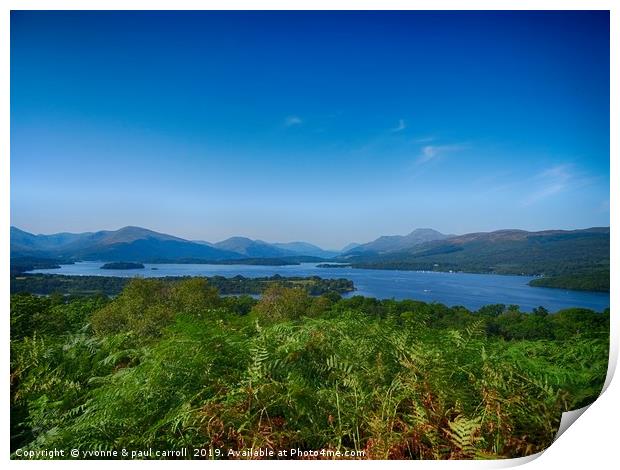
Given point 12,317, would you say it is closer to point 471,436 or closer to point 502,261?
point 471,436

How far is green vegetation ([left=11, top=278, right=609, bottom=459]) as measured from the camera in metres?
1.80

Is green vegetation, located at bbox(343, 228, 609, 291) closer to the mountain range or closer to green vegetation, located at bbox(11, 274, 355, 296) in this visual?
the mountain range

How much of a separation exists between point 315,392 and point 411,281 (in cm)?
158

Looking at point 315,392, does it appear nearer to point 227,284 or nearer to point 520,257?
Answer: point 227,284

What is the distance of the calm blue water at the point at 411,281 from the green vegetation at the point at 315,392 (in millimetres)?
568

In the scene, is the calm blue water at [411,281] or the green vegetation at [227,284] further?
the green vegetation at [227,284]

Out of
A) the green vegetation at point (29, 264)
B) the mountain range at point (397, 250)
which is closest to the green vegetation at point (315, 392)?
the green vegetation at point (29, 264)

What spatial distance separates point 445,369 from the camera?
182 centimetres

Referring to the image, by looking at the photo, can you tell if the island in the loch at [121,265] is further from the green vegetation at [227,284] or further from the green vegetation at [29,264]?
the green vegetation at [29,264]

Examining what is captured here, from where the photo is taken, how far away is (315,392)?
186 centimetres

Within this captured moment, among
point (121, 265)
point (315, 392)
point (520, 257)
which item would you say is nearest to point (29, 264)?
point (121, 265)

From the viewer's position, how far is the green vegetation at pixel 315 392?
1.80 meters
